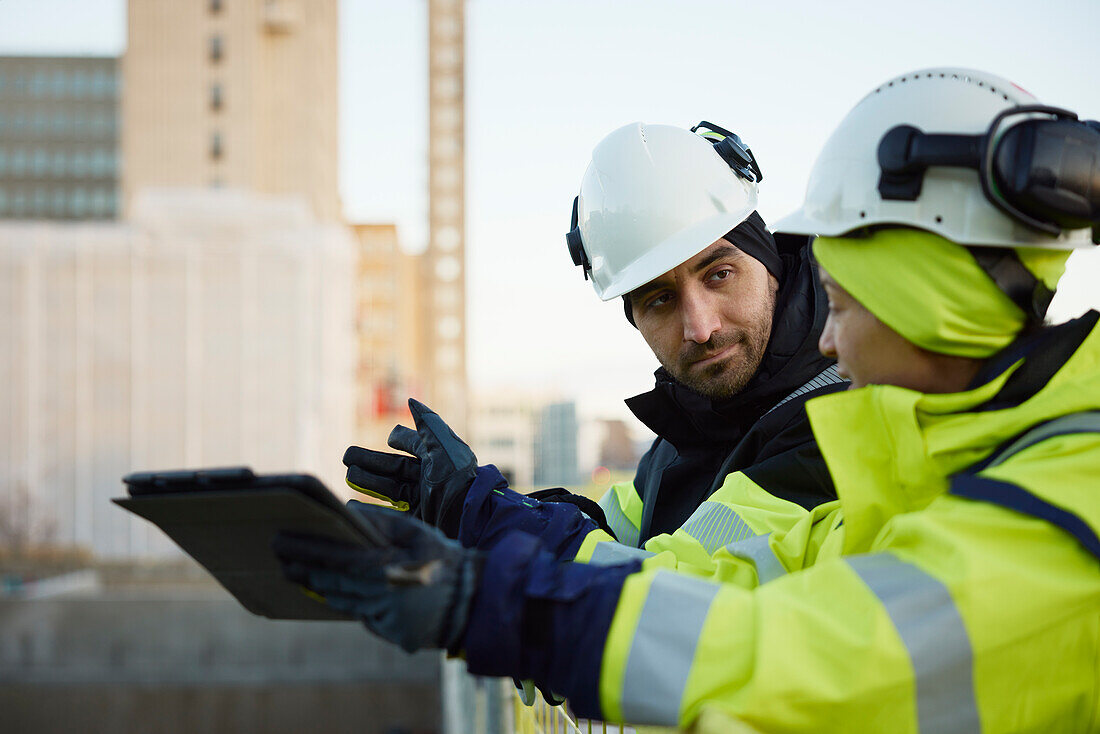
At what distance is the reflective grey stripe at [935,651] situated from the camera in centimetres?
108

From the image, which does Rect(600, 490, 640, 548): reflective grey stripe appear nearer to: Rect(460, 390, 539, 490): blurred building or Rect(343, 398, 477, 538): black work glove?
Rect(343, 398, 477, 538): black work glove

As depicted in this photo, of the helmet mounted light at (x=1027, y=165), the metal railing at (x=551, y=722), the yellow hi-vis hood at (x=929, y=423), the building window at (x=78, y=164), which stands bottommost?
the metal railing at (x=551, y=722)

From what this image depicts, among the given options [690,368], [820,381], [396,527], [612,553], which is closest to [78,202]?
[690,368]

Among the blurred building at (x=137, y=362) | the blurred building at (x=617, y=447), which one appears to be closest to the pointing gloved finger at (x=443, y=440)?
the blurred building at (x=137, y=362)

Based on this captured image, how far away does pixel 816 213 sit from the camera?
1.48 m

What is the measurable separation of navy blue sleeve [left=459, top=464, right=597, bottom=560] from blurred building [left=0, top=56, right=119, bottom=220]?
60.3m

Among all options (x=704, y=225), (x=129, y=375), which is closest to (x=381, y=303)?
(x=129, y=375)

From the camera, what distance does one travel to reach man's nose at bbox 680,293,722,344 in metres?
2.47

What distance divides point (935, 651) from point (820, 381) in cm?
122

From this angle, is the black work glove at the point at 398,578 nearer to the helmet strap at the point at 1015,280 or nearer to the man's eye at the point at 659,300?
the helmet strap at the point at 1015,280

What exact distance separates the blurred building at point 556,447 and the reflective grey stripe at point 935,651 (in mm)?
67129

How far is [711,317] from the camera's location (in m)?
2.51

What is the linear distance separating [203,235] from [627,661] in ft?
118

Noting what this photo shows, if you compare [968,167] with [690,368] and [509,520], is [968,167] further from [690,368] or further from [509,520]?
[690,368]
